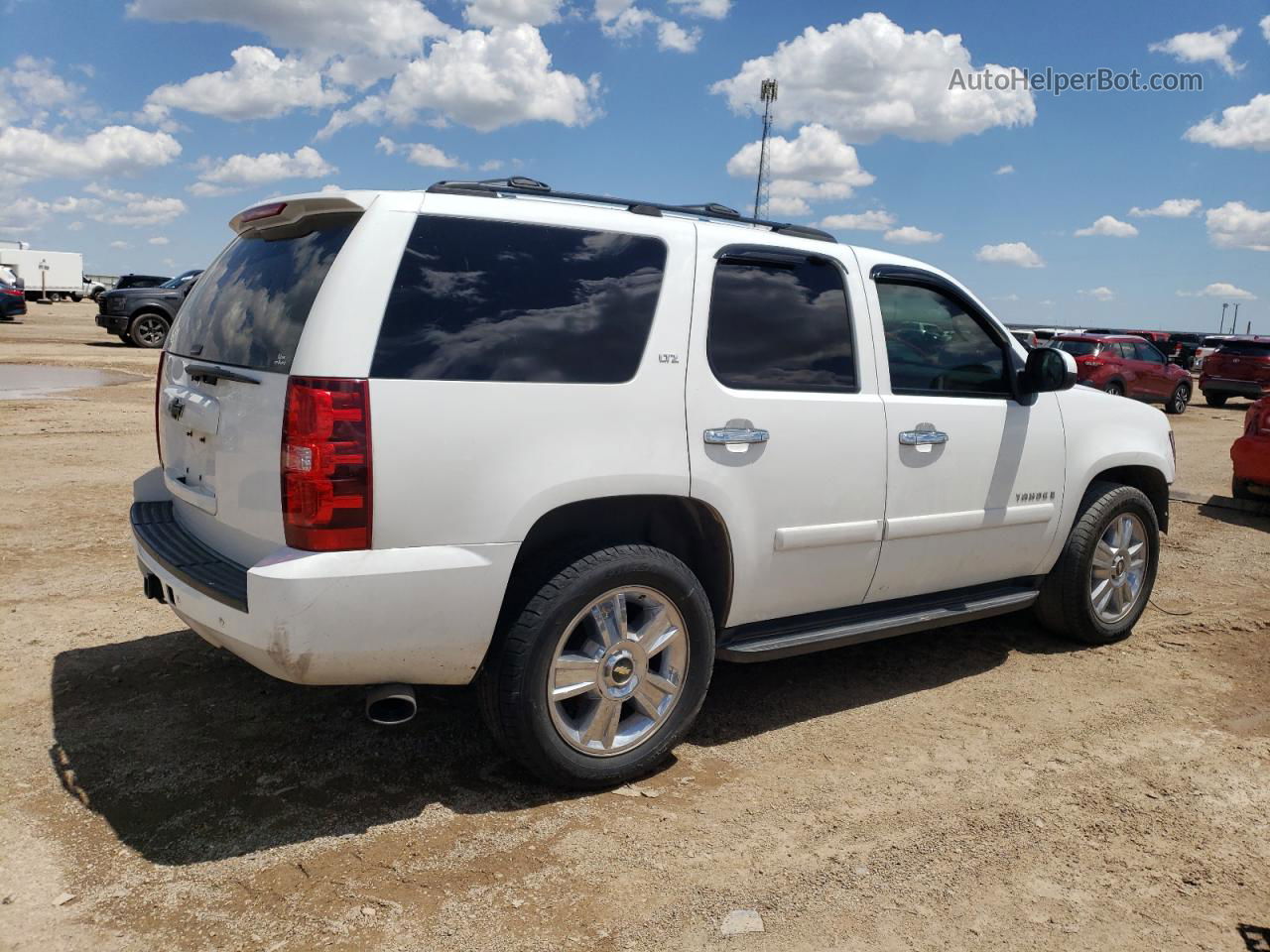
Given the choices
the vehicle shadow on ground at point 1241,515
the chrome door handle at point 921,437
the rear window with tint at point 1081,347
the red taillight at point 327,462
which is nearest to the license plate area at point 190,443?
the red taillight at point 327,462

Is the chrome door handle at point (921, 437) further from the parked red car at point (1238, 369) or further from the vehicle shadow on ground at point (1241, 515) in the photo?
the parked red car at point (1238, 369)

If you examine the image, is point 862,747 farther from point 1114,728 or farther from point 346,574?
point 346,574

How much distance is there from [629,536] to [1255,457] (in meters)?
7.99

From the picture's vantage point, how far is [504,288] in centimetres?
326

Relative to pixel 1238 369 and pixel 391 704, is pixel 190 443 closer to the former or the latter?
pixel 391 704

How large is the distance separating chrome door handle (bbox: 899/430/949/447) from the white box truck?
60961mm

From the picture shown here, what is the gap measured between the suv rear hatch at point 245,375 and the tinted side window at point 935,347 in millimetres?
2294

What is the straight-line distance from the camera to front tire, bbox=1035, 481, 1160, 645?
510cm

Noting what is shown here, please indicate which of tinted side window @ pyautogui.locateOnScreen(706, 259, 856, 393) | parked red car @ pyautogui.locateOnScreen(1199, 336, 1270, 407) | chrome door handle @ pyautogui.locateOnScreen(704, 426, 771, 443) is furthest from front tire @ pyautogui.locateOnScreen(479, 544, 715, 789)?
parked red car @ pyautogui.locateOnScreen(1199, 336, 1270, 407)

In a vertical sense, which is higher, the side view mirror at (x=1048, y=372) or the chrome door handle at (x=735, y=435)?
the side view mirror at (x=1048, y=372)

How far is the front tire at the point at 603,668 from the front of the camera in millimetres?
3289

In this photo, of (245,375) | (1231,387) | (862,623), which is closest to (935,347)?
(862,623)

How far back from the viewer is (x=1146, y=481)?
5625 mm

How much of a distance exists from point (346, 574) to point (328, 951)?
39.1 inches
